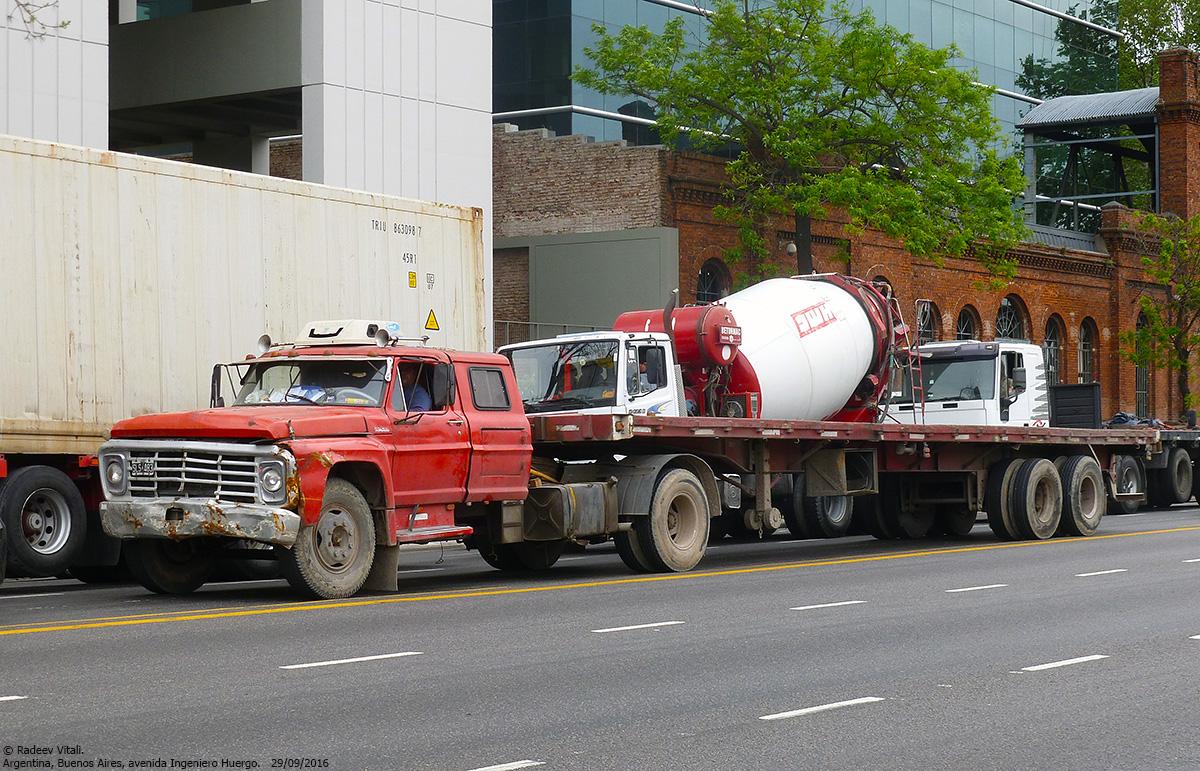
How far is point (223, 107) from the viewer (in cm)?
3209

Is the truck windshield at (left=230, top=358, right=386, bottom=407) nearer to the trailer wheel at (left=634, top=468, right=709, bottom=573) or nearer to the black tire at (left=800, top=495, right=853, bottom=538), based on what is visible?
the trailer wheel at (left=634, top=468, right=709, bottom=573)

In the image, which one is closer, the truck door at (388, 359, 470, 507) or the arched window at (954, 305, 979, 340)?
the truck door at (388, 359, 470, 507)

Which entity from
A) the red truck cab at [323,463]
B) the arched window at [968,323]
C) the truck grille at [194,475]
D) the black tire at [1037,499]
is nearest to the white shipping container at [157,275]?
the red truck cab at [323,463]

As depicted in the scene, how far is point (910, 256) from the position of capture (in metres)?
41.6

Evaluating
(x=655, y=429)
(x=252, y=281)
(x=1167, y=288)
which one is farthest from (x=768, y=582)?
(x=1167, y=288)

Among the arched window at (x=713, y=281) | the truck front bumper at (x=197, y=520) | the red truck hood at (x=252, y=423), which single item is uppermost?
the arched window at (x=713, y=281)

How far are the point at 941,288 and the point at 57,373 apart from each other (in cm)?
3198

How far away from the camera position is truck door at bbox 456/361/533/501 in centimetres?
1480

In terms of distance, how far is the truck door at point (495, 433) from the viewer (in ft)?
48.5

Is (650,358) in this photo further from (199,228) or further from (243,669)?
(243,669)

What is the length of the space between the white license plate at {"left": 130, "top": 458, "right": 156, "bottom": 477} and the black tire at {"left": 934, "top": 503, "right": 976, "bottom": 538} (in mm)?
13582

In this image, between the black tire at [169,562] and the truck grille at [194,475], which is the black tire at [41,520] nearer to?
the black tire at [169,562]

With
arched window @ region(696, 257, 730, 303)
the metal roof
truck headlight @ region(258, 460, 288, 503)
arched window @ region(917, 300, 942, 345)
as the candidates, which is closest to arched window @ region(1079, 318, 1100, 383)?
the metal roof

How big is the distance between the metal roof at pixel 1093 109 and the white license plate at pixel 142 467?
46792mm
